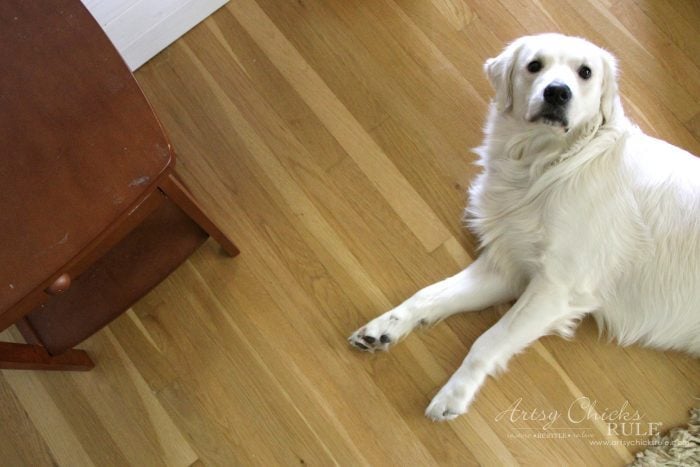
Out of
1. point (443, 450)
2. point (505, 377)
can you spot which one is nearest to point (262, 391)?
point (443, 450)

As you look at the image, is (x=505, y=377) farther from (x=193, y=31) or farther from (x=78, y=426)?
(x=193, y=31)

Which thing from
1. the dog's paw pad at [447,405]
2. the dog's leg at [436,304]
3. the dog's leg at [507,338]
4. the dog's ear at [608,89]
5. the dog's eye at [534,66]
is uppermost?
the dog's eye at [534,66]

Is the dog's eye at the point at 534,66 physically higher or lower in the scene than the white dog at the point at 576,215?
higher

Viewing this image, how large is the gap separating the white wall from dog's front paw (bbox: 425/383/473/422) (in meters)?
1.49

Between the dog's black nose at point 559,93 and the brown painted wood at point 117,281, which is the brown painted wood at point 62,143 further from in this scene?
the dog's black nose at point 559,93

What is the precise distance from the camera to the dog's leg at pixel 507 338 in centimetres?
156

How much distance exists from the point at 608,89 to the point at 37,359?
166 cm

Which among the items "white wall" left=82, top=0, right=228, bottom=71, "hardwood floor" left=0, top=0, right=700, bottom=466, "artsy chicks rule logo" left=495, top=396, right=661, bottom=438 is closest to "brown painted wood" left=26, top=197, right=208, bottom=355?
"hardwood floor" left=0, top=0, right=700, bottom=466

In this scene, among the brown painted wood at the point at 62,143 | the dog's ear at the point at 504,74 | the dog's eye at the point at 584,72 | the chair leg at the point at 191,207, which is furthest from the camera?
the dog's ear at the point at 504,74

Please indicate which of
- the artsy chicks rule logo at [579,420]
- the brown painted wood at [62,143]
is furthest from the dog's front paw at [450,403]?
the brown painted wood at [62,143]

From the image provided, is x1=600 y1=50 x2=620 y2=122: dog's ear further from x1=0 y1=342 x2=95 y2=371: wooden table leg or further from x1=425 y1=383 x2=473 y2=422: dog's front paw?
x1=0 y1=342 x2=95 y2=371: wooden table leg

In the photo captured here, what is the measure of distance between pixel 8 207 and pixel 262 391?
89 centimetres

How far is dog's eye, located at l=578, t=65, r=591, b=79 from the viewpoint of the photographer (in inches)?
56.7

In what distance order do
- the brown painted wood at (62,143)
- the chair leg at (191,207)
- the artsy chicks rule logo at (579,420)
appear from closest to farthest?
the brown painted wood at (62,143) → the chair leg at (191,207) → the artsy chicks rule logo at (579,420)
